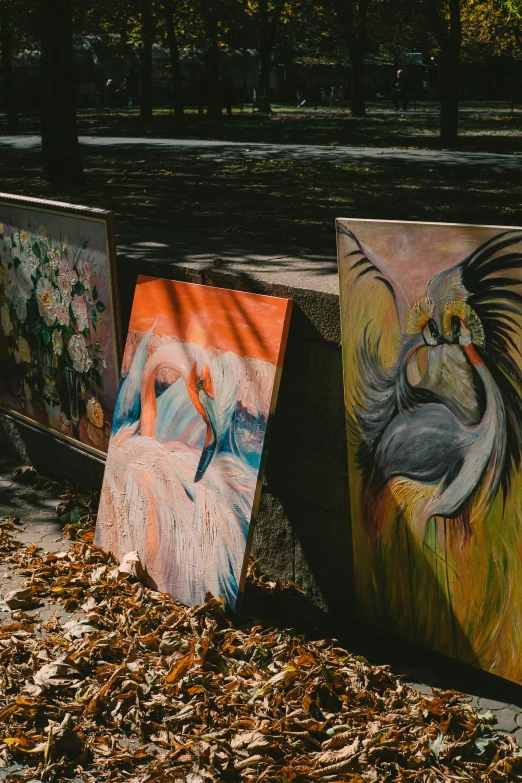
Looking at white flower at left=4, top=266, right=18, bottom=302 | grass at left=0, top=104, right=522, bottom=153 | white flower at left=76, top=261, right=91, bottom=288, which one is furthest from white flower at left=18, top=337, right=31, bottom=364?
grass at left=0, top=104, right=522, bottom=153

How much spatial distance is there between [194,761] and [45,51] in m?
8.15

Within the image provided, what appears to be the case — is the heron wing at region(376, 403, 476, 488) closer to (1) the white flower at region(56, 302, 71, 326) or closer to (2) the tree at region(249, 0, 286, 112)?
(1) the white flower at region(56, 302, 71, 326)

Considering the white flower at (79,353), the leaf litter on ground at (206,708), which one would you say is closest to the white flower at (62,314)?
the white flower at (79,353)

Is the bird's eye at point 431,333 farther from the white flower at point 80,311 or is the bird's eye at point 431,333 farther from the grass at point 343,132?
the grass at point 343,132

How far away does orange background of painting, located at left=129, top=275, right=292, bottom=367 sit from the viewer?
159 inches

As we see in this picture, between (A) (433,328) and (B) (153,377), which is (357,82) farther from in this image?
(A) (433,328)

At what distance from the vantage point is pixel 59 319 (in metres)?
5.66

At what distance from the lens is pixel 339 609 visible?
421 cm

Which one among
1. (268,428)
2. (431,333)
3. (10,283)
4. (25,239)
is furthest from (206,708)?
(10,283)

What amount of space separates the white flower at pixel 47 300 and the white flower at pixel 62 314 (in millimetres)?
33

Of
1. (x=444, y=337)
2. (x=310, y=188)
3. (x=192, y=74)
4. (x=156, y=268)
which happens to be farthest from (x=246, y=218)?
(x=192, y=74)

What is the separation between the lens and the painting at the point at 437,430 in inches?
128

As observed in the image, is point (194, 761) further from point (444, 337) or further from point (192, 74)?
point (192, 74)

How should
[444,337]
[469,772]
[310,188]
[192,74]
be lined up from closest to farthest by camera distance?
[469,772] < [444,337] < [310,188] < [192,74]
